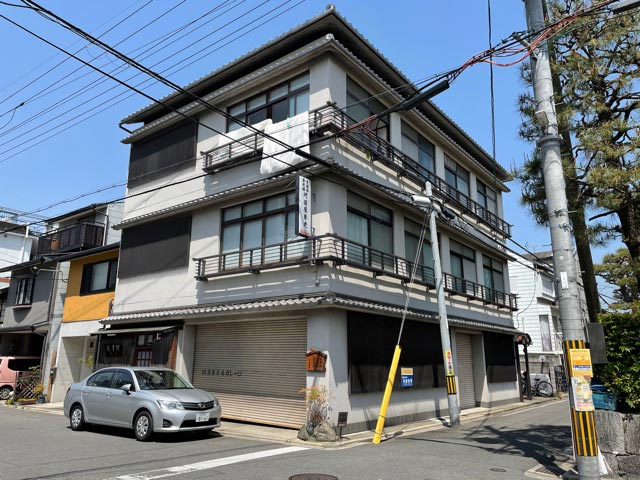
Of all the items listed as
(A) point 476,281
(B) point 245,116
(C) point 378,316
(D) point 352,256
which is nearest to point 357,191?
(D) point 352,256

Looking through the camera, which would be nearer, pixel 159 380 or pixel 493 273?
pixel 159 380

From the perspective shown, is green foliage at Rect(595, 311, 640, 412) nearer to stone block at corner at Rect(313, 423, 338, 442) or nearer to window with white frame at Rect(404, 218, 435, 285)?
stone block at corner at Rect(313, 423, 338, 442)

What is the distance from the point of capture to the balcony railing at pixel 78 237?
2341 cm

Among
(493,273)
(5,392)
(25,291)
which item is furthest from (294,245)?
(25,291)

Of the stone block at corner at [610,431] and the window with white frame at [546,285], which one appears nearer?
the stone block at corner at [610,431]

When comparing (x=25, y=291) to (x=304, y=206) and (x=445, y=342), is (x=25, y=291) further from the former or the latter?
(x=445, y=342)

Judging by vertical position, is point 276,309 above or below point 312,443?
above

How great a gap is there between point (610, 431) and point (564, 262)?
302 cm

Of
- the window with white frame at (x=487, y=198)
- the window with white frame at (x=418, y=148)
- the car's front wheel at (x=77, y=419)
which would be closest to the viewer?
the car's front wheel at (x=77, y=419)

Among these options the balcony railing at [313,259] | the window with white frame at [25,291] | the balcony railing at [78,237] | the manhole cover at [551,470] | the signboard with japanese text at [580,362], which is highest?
the balcony railing at [78,237]

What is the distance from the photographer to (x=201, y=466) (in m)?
8.12

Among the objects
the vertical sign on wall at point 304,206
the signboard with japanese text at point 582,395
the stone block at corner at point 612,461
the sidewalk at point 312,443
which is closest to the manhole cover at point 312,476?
the sidewalk at point 312,443

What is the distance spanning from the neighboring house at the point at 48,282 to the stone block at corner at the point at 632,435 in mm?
21599

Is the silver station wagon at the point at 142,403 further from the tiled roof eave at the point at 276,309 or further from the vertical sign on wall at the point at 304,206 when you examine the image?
the vertical sign on wall at the point at 304,206
